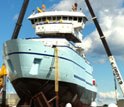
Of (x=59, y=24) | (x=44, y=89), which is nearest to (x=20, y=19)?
(x=59, y=24)

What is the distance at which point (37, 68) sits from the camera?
1113 inches

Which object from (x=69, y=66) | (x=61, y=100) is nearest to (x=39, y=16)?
(x=69, y=66)

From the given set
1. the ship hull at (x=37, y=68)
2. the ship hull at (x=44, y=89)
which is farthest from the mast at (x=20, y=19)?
the ship hull at (x=44, y=89)

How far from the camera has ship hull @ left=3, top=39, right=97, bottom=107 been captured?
2811cm

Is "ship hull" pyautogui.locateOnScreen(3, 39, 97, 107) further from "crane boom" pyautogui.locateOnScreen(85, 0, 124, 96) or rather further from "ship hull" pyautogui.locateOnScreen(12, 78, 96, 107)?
"crane boom" pyautogui.locateOnScreen(85, 0, 124, 96)

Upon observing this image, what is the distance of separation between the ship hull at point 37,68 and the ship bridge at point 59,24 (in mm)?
4884

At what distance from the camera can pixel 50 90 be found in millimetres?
29766

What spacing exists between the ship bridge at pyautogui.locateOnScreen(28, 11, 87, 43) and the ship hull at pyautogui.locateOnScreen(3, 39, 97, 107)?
16.0 feet

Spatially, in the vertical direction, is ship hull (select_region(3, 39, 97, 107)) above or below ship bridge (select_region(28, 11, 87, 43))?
below

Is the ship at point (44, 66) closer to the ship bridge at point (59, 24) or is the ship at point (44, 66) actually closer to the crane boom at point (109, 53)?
the ship bridge at point (59, 24)

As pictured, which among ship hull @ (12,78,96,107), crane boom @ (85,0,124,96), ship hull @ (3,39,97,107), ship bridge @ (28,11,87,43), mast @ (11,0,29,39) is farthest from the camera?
crane boom @ (85,0,124,96)

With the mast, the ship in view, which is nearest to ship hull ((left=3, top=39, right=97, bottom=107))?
the ship

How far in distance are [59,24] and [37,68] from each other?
31.5 feet

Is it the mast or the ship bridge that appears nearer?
the ship bridge
